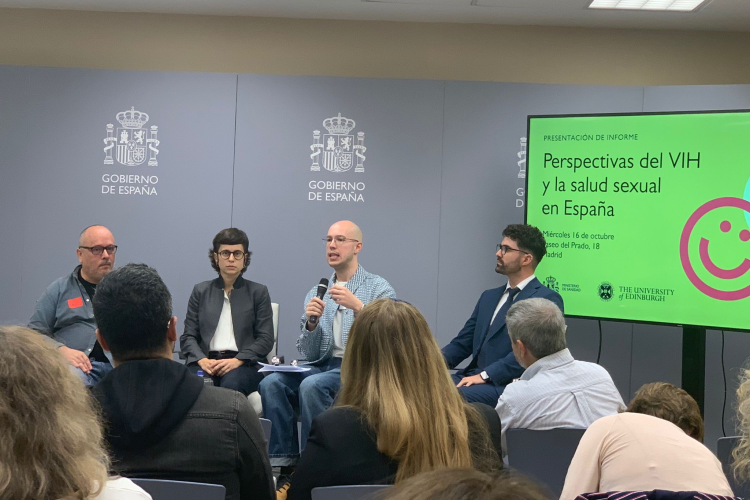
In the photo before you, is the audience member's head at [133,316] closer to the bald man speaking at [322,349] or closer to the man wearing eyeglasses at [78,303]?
the bald man speaking at [322,349]

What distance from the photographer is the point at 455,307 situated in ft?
17.6

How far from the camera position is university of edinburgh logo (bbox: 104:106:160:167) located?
A: 210 inches

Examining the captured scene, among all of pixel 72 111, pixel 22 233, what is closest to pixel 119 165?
pixel 72 111

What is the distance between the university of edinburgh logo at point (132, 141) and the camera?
210 inches

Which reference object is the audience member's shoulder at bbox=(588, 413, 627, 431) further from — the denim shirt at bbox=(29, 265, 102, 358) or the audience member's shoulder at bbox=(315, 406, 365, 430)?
the denim shirt at bbox=(29, 265, 102, 358)

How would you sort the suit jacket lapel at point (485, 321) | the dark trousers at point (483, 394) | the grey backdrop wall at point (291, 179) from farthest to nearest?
the grey backdrop wall at point (291, 179) < the suit jacket lapel at point (485, 321) < the dark trousers at point (483, 394)

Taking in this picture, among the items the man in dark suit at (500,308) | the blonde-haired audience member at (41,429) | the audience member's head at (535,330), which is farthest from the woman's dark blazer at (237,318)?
the blonde-haired audience member at (41,429)

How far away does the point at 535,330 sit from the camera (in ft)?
10.7

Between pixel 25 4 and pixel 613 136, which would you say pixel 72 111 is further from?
pixel 613 136

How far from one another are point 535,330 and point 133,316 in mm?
1952

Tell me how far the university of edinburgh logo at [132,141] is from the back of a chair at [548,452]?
3702mm

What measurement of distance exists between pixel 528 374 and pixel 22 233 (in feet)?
12.6

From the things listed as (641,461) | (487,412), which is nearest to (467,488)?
(641,461)

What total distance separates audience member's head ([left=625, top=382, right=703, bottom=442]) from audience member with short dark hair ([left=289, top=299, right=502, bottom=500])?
0.49 meters
